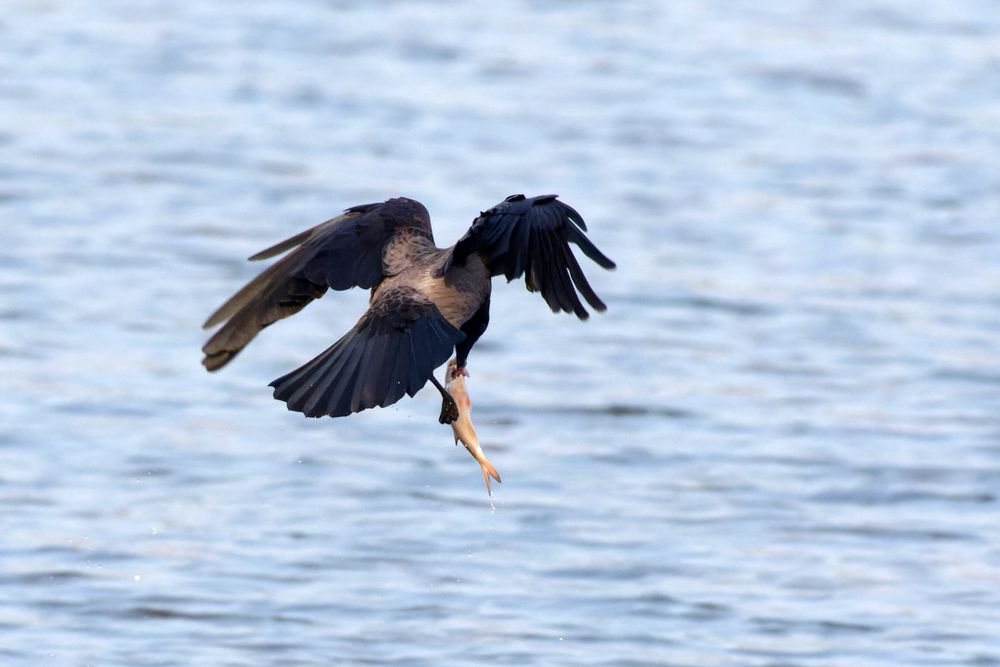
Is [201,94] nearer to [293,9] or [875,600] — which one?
[293,9]

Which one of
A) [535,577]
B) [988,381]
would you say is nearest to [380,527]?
[535,577]

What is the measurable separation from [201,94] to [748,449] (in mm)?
7153

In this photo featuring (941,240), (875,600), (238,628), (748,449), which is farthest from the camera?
(941,240)

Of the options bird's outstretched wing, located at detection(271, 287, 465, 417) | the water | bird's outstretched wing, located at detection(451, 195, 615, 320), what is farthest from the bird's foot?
the water

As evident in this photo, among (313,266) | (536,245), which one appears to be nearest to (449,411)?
(536,245)

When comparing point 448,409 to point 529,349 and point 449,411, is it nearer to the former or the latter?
point 449,411

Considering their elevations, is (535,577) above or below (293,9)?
below

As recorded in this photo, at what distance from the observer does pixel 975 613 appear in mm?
7867

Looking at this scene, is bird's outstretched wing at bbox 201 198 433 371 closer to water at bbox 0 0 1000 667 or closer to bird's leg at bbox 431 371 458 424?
bird's leg at bbox 431 371 458 424

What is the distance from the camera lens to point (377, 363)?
18.0 feet

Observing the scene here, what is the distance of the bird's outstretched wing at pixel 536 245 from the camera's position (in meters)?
5.68

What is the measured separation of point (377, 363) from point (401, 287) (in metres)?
0.44

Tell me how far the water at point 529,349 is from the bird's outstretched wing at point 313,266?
155 cm

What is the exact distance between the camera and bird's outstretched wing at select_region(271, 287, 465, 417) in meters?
5.35
